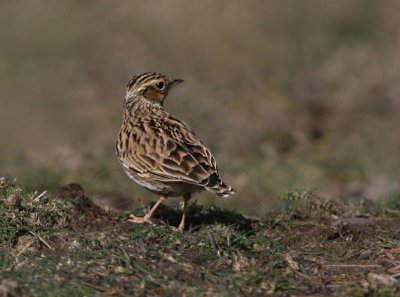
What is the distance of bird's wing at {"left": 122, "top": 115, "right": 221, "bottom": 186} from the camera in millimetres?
8375

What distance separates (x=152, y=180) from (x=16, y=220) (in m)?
1.28

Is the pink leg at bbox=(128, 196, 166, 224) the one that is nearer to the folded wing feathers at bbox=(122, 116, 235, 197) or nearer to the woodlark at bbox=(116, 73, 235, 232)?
the woodlark at bbox=(116, 73, 235, 232)

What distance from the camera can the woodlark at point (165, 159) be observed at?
329 inches

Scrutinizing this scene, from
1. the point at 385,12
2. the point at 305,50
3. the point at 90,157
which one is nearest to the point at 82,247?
the point at 90,157

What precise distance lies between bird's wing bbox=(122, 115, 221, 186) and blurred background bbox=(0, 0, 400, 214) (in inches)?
71.2

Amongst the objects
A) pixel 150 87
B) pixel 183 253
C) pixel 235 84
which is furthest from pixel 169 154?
pixel 235 84

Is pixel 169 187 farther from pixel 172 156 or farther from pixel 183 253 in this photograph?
pixel 183 253

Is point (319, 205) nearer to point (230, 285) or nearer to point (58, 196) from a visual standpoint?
point (58, 196)

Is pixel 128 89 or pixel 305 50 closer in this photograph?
pixel 128 89

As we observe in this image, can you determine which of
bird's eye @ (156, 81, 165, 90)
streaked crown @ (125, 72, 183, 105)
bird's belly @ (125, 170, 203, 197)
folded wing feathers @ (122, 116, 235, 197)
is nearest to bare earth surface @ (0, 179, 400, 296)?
bird's belly @ (125, 170, 203, 197)

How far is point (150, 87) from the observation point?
1025 cm

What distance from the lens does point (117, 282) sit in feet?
22.6

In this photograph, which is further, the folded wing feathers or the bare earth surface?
the folded wing feathers

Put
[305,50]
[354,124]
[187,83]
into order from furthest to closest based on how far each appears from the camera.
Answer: [305,50], [187,83], [354,124]
